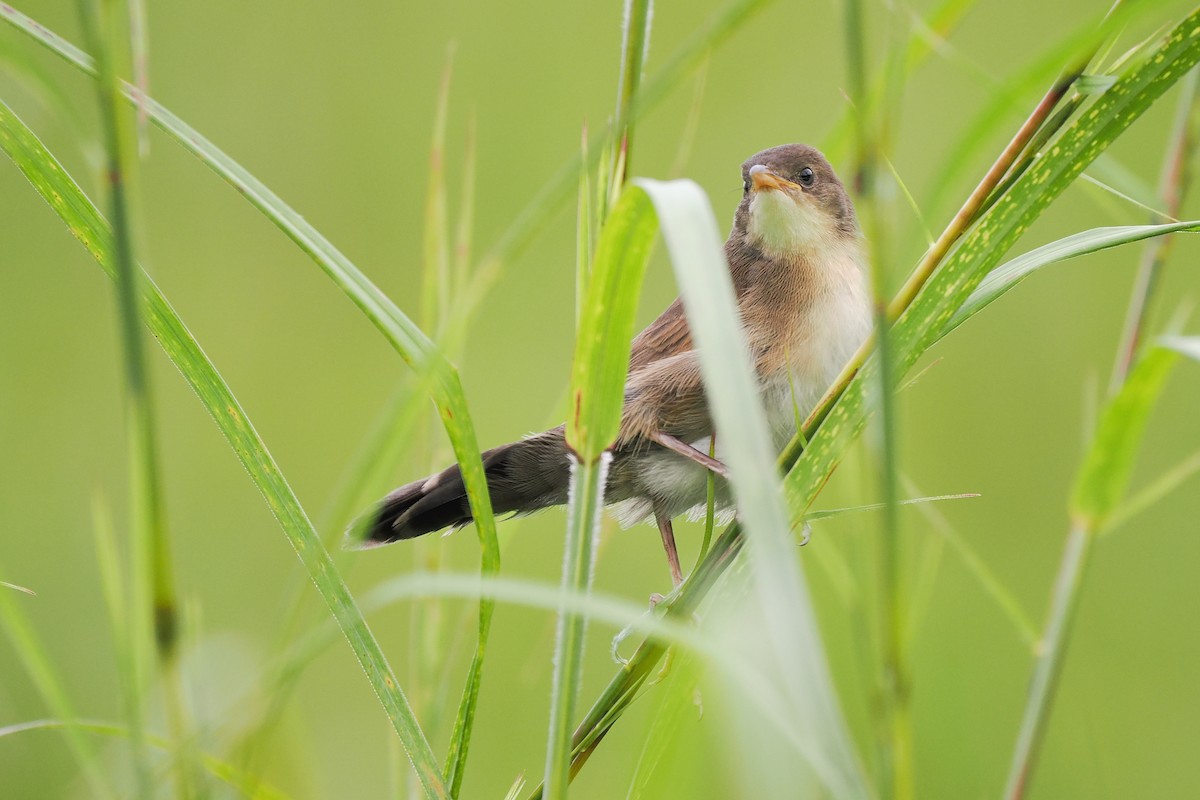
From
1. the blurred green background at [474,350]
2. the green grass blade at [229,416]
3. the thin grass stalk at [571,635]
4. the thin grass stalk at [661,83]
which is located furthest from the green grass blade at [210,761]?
the blurred green background at [474,350]

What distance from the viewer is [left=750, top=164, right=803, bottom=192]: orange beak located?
2.20 m

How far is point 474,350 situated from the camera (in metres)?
4.51

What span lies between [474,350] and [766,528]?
3868 millimetres

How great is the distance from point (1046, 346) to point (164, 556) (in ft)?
12.7

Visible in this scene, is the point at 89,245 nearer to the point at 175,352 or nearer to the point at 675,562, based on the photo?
the point at 175,352

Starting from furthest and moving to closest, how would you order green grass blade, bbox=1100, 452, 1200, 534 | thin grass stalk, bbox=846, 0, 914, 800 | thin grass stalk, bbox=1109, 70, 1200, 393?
thin grass stalk, bbox=1109, 70, 1200, 393
green grass blade, bbox=1100, 452, 1200, 534
thin grass stalk, bbox=846, 0, 914, 800

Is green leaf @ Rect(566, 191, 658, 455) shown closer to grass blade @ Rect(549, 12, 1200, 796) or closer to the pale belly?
grass blade @ Rect(549, 12, 1200, 796)

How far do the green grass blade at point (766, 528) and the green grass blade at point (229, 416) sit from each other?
0.40m

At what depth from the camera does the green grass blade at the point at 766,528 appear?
2.23 feet

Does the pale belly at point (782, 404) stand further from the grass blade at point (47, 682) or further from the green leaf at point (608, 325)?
the grass blade at point (47, 682)

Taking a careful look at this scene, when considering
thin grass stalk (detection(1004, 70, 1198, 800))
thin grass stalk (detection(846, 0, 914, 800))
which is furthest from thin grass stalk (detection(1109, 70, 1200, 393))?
thin grass stalk (detection(846, 0, 914, 800))

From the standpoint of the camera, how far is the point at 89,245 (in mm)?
1040

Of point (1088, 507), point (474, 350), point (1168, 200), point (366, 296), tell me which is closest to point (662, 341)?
point (1168, 200)

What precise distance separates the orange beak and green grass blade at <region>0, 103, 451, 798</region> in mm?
1419
